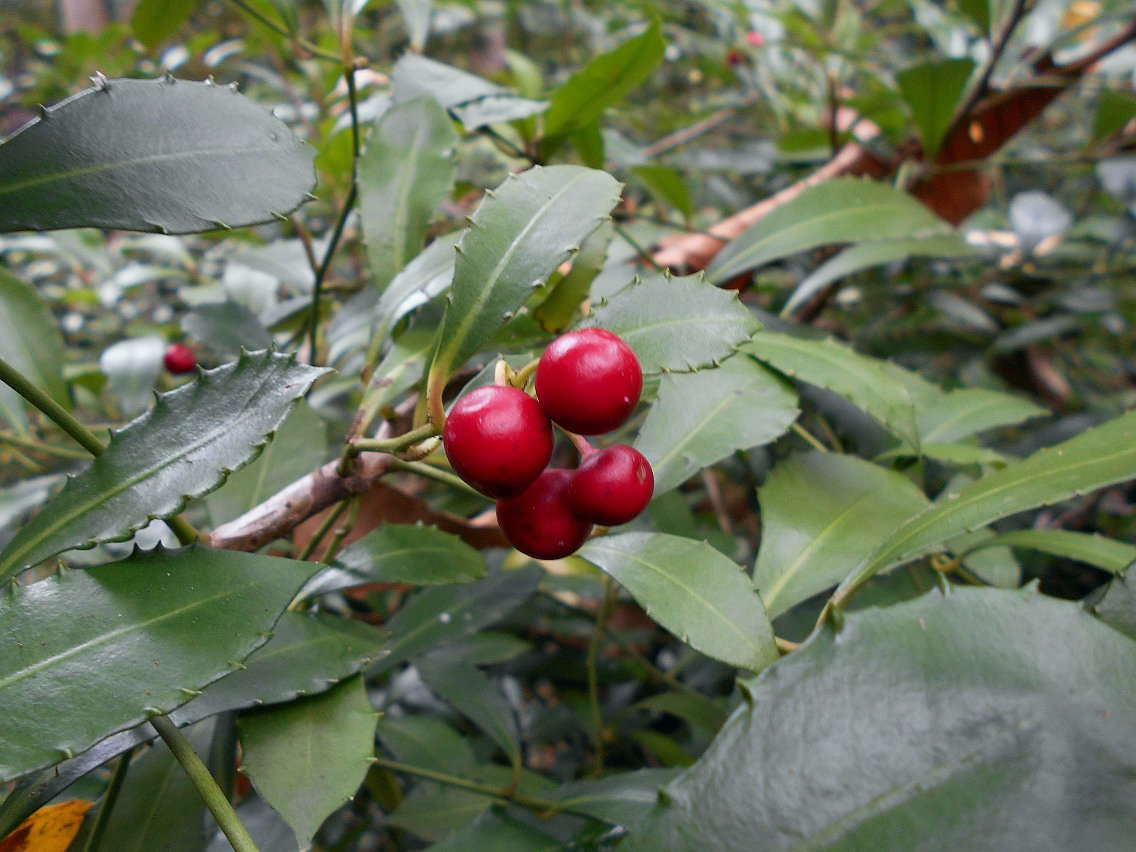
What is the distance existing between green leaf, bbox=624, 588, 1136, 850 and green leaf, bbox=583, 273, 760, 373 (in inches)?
6.8

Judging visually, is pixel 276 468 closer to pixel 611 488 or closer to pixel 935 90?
pixel 611 488

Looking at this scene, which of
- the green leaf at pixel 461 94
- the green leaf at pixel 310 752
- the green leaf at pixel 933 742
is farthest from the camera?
the green leaf at pixel 461 94

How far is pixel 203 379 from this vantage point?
17.3 inches

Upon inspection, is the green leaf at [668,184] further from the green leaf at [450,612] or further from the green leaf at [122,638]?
the green leaf at [122,638]

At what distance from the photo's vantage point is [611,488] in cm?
42

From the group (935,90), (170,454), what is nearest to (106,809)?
(170,454)

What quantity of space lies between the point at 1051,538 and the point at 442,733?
25.8 inches

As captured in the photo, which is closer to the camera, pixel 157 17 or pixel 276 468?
pixel 276 468

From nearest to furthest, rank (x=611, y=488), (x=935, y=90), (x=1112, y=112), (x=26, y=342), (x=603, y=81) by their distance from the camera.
Result: (x=611, y=488) → (x=26, y=342) → (x=603, y=81) → (x=935, y=90) → (x=1112, y=112)

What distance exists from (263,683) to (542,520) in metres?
0.21

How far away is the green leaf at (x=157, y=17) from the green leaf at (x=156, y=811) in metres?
0.88

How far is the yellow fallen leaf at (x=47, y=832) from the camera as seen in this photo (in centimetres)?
48

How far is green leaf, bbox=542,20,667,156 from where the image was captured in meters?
0.82

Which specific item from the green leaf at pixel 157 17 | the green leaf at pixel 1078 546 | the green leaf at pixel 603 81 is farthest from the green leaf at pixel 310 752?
the green leaf at pixel 157 17
